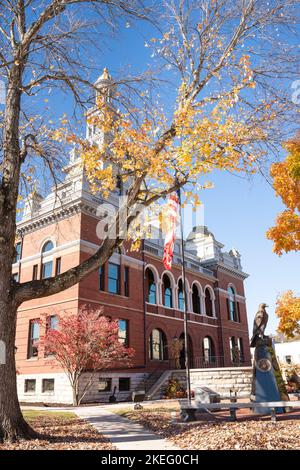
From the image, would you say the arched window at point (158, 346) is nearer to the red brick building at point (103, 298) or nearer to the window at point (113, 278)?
the red brick building at point (103, 298)

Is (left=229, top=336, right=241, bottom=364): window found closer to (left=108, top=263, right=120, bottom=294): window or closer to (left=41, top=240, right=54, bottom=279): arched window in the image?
(left=108, top=263, right=120, bottom=294): window

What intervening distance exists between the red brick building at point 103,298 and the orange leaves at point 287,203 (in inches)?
352

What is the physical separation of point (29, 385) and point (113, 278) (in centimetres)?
818

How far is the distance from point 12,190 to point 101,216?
55.3 ft

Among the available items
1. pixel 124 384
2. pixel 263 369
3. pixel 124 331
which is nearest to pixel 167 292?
pixel 124 331

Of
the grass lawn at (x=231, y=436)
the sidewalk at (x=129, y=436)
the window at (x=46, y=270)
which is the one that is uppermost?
the window at (x=46, y=270)

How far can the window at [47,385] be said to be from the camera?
22.4 metres

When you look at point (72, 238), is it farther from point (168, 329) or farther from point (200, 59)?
point (200, 59)

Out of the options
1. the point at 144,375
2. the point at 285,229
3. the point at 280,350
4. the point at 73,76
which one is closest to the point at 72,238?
the point at 144,375

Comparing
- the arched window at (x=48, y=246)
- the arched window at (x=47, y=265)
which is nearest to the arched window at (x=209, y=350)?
the arched window at (x=47, y=265)

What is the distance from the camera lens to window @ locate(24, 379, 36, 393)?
23670 millimetres

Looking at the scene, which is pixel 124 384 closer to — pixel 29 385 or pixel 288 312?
pixel 29 385

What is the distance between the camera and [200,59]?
9977 millimetres

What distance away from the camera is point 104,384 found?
75.8 ft
